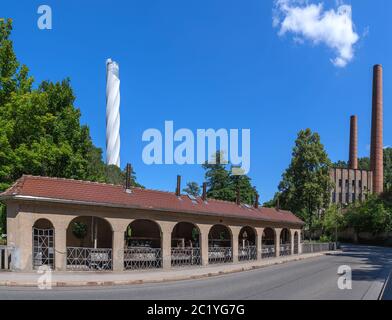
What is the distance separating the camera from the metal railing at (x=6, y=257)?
19578mm

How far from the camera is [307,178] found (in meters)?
59.6

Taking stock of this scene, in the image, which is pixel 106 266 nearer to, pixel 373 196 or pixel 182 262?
pixel 182 262

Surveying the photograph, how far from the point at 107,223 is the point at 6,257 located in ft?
23.4

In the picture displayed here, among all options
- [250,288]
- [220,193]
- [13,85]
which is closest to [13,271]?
[250,288]

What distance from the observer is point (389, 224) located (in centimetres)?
6756

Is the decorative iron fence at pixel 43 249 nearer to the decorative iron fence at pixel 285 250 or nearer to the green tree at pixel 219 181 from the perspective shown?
the decorative iron fence at pixel 285 250

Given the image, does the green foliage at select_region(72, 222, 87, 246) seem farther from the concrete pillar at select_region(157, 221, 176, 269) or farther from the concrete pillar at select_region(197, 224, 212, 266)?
the concrete pillar at select_region(197, 224, 212, 266)

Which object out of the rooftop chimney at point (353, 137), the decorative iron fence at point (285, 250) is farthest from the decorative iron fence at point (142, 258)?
the rooftop chimney at point (353, 137)

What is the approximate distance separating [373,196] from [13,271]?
68.2 meters

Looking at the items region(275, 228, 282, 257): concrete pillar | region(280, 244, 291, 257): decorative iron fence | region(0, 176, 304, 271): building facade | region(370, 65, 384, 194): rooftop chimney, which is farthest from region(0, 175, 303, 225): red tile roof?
region(370, 65, 384, 194): rooftop chimney

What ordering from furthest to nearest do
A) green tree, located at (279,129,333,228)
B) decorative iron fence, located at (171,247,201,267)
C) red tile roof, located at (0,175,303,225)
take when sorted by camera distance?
green tree, located at (279,129,333,228), decorative iron fence, located at (171,247,201,267), red tile roof, located at (0,175,303,225)

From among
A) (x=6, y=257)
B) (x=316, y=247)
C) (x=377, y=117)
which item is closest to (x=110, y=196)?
(x=6, y=257)

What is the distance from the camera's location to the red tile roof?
20.4 meters

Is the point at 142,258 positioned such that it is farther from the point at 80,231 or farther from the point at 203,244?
the point at 80,231
